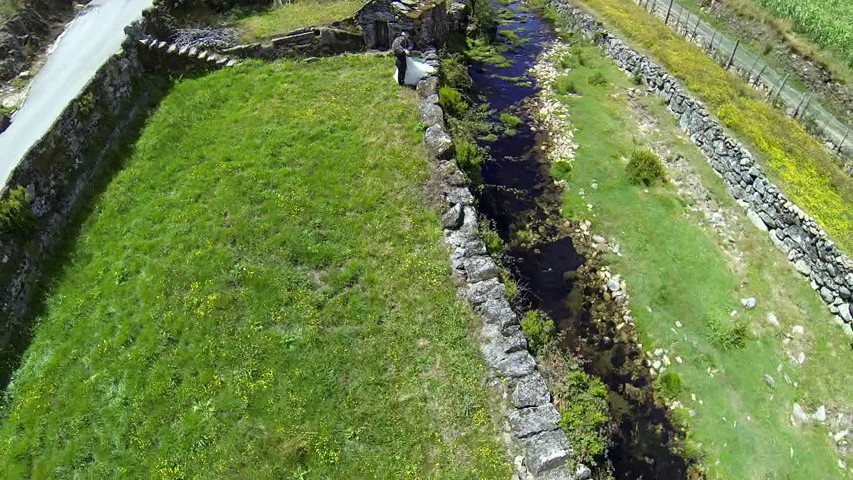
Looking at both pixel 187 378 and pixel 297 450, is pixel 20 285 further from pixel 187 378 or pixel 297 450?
pixel 297 450

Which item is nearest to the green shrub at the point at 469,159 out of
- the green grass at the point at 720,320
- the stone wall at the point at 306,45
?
the green grass at the point at 720,320

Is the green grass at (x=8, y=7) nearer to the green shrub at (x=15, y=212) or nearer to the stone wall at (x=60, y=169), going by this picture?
the stone wall at (x=60, y=169)

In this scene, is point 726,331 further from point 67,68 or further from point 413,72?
point 67,68

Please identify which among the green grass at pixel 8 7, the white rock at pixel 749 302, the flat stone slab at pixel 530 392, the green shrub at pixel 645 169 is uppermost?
the green grass at pixel 8 7

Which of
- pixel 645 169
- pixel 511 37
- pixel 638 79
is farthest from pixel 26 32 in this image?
pixel 638 79

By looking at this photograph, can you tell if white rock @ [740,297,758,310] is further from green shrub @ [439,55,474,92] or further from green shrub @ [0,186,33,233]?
green shrub @ [0,186,33,233]

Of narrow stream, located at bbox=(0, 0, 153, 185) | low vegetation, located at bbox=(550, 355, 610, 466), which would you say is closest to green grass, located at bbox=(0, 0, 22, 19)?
narrow stream, located at bbox=(0, 0, 153, 185)

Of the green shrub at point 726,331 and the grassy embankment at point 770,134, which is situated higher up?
the grassy embankment at point 770,134
